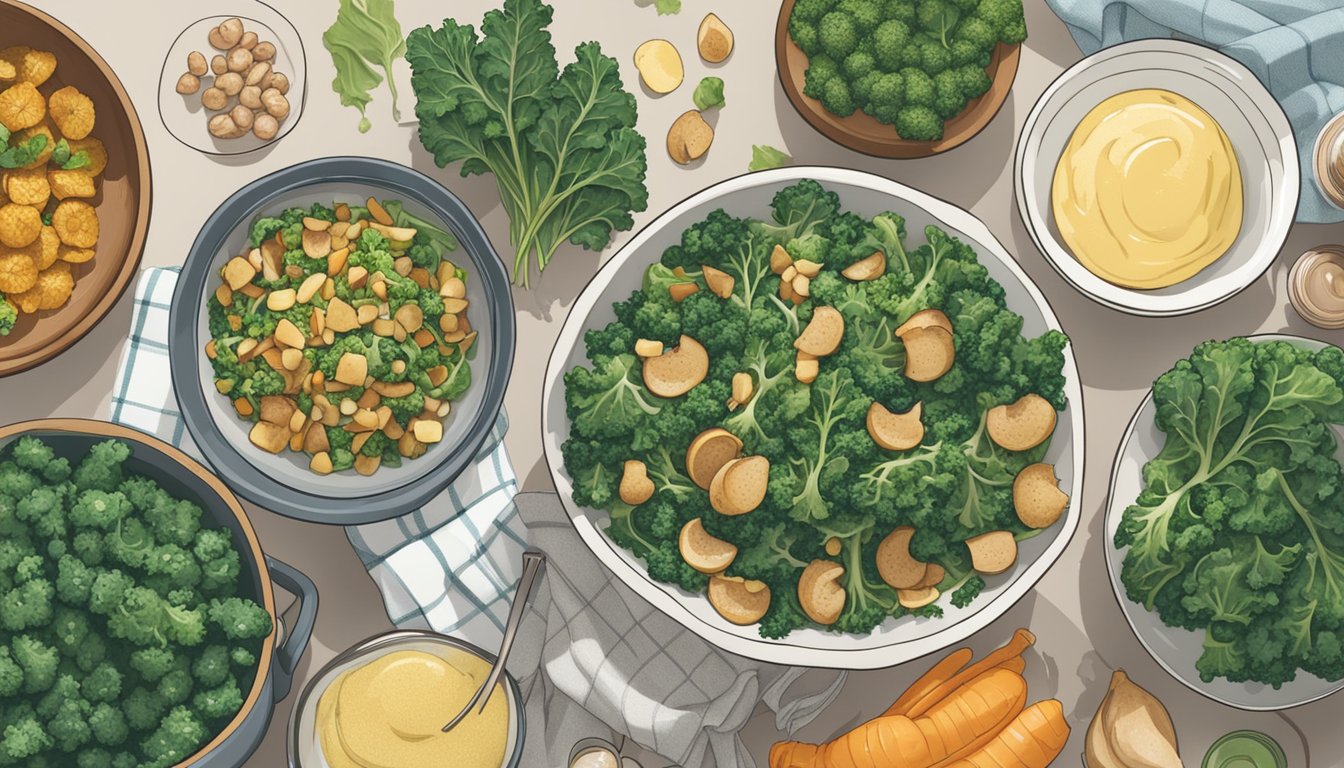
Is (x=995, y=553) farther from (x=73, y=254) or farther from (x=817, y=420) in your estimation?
(x=73, y=254)

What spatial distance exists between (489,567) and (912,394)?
1.00 meters

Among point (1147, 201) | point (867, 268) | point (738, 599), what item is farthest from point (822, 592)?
point (1147, 201)

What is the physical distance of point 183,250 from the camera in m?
2.58

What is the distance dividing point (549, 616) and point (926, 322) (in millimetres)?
1018

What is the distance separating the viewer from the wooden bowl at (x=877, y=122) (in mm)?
2455

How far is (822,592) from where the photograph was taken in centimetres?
227

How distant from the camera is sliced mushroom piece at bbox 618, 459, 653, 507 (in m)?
2.26

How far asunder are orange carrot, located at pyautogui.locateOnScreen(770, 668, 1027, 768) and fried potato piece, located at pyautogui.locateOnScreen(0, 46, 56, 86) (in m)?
2.09

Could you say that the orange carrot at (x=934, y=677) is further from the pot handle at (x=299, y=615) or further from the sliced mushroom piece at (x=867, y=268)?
the pot handle at (x=299, y=615)

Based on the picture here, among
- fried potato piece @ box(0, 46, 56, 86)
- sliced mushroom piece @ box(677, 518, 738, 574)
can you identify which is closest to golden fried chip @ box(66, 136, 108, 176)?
fried potato piece @ box(0, 46, 56, 86)

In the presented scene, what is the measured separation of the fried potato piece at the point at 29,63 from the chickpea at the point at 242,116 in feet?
1.16

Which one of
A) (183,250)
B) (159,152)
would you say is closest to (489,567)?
(183,250)

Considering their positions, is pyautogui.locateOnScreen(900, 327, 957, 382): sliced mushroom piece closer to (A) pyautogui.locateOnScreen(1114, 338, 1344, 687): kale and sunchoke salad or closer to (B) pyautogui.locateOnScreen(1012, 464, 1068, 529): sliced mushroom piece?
(B) pyautogui.locateOnScreen(1012, 464, 1068, 529): sliced mushroom piece

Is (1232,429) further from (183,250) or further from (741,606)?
(183,250)
